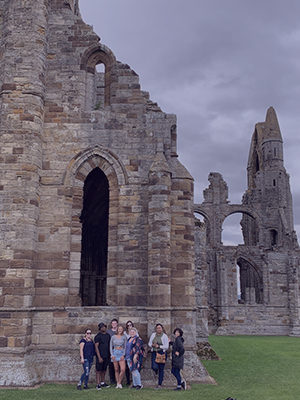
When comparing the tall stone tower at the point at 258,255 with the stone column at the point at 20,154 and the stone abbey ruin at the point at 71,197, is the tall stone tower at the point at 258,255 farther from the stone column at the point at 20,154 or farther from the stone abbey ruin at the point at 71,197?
the stone column at the point at 20,154

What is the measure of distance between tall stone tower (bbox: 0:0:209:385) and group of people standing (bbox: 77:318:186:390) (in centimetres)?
73

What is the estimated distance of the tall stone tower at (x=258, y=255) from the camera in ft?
96.6

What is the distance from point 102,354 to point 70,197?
4018 mm

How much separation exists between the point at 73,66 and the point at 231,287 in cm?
2294

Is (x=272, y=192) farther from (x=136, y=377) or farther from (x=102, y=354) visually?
(x=102, y=354)

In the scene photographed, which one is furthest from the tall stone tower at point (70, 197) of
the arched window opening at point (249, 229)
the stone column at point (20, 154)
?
the arched window opening at point (249, 229)

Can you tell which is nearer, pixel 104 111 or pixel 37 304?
pixel 37 304

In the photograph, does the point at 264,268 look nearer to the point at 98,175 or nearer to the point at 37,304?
the point at 98,175

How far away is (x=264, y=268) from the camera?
31.0m

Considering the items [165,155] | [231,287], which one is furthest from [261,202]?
[165,155]

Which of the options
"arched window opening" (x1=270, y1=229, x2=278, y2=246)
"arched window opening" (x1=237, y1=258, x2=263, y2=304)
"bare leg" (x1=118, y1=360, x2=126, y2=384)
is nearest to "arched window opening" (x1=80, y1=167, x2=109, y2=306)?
"bare leg" (x1=118, y1=360, x2=126, y2=384)

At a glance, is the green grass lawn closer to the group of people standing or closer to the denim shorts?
the group of people standing

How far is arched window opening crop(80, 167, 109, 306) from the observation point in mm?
17719

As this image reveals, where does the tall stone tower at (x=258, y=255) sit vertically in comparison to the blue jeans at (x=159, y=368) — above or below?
above
